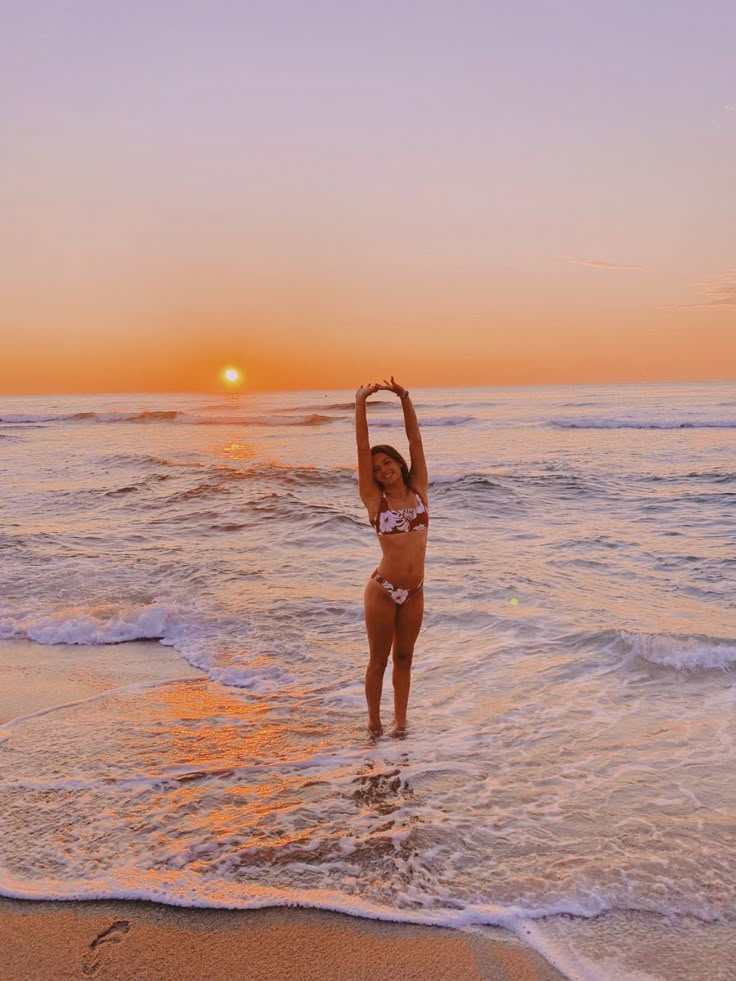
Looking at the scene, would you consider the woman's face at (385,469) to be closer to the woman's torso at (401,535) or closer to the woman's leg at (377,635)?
the woman's torso at (401,535)

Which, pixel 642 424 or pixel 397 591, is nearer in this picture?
pixel 397 591

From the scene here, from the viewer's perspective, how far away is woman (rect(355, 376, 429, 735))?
5246 mm

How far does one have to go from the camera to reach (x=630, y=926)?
11.4 feet

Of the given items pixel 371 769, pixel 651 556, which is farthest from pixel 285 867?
pixel 651 556

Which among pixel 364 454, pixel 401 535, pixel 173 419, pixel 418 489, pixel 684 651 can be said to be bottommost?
pixel 684 651

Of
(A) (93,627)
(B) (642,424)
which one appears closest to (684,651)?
(A) (93,627)

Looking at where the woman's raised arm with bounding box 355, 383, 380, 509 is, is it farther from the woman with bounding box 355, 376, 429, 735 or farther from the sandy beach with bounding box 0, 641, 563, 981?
the sandy beach with bounding box 0, 641, 563, 981

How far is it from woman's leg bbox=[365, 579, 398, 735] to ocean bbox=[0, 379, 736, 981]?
0.28 metres

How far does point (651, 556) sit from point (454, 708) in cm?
657

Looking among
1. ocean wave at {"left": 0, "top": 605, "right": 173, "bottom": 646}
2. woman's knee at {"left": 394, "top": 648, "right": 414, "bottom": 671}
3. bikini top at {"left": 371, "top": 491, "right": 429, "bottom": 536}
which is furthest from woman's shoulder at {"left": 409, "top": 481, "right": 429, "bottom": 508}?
ocean wave at {"left": 0, "top": 605, "right": 173, "bottom": 646}

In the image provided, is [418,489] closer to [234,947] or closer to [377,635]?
[377,635]

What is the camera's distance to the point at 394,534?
17.8ft

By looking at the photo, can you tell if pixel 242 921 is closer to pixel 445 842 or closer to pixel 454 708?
pixel 445 842

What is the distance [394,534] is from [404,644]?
34.3 inches
